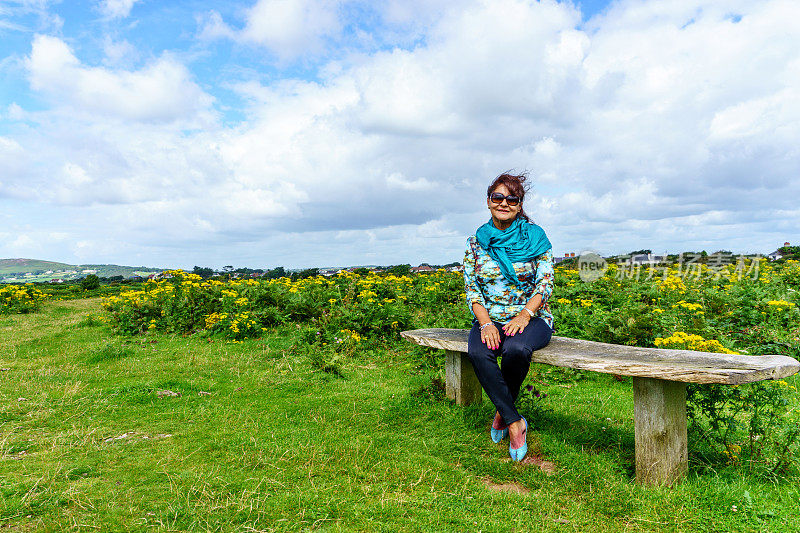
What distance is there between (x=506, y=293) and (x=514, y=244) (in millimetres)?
402

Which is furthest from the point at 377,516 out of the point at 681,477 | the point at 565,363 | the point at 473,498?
the point at 681,477

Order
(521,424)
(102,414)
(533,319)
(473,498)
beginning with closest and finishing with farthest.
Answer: (473,498), (521,424), (533,319), (102,414)

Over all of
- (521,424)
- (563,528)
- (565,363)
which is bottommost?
(563,528)

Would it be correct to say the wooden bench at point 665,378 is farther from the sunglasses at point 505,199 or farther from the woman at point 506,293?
the sunglasses at point 505,199

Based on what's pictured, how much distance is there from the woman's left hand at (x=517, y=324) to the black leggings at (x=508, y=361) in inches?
1.3

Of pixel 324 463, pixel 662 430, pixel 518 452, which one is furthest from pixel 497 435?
pixel 324 463

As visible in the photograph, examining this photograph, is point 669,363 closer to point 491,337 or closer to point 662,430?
point 662,430

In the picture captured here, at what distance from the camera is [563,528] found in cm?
281

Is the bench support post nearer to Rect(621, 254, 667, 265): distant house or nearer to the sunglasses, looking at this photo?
the sunglasses

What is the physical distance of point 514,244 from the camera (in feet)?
13.3

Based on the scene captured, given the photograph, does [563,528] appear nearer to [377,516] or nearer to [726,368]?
[377,516]

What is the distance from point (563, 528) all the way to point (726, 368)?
4.24 ft

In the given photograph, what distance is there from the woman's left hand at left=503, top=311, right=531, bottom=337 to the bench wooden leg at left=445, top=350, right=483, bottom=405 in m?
0.86

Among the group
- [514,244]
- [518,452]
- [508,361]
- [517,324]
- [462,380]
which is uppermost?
[514,244]
